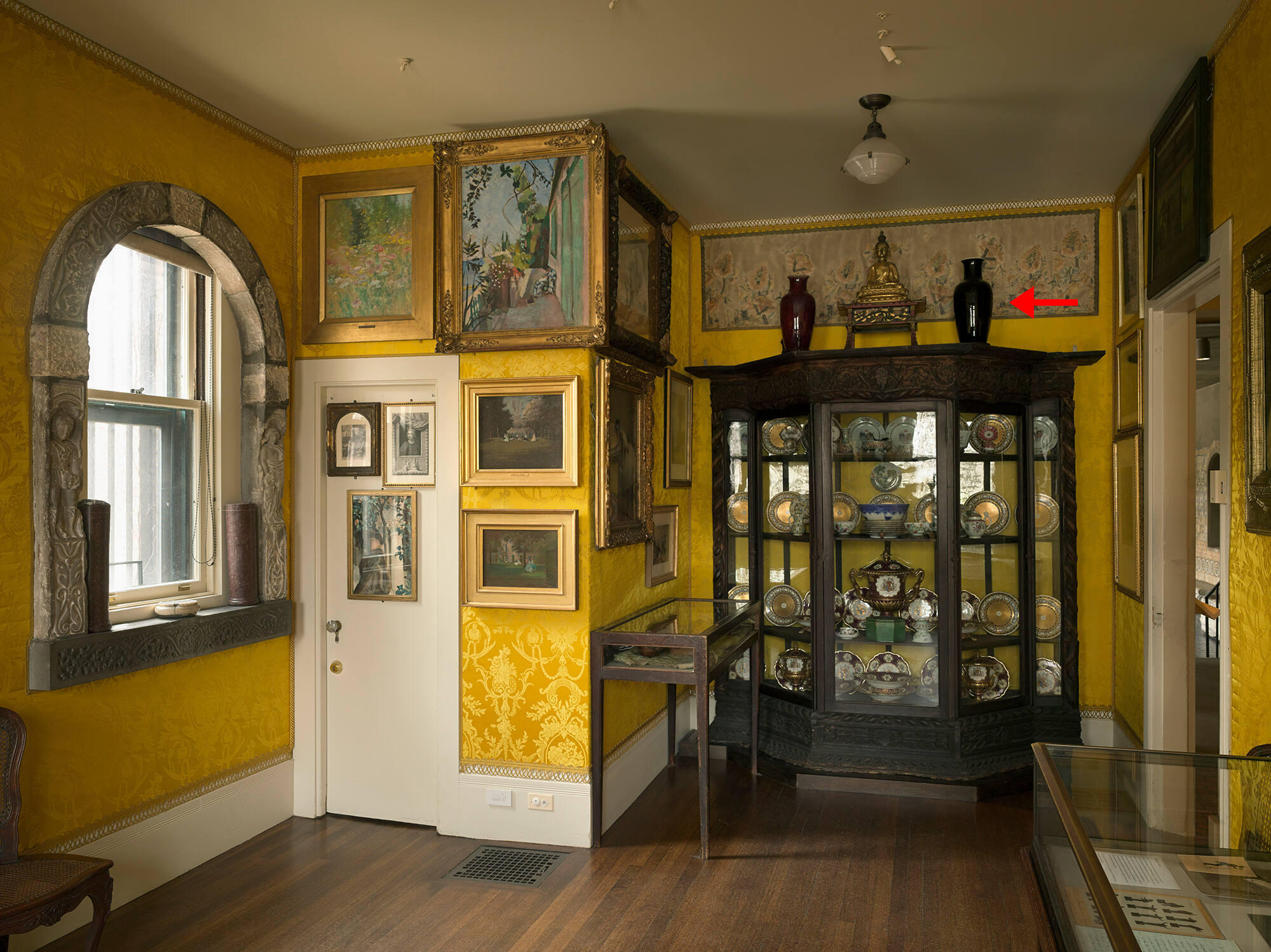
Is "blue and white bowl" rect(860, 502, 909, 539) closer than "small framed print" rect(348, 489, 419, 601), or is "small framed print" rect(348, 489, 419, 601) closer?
"small framed print" rect(348, 489, 419, 601)

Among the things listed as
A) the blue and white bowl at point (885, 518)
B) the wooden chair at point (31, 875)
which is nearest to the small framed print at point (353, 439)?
the wooden chair at point (31, 875)

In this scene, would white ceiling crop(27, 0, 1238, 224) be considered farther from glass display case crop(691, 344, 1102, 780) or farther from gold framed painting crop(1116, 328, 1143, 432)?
glass display case crop(691, 344, 1102, 780)

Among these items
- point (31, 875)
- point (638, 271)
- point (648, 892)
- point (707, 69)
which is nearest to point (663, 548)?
point (638, 271)

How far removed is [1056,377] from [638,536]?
2.58 metres

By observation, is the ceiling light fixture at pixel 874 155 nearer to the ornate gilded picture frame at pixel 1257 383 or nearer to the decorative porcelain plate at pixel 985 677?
the ornate gilded picture frame at pixel 1257 383

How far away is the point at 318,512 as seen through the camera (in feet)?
14.9

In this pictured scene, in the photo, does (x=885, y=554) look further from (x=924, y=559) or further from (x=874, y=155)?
(x=874, y=155)

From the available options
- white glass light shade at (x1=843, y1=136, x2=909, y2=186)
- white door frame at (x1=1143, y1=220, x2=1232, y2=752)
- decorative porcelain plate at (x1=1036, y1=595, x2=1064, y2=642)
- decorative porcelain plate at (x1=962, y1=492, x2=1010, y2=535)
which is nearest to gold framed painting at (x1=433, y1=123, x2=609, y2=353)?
white glass light shade at (x1=843, y1=136, x2=909, y2=186)

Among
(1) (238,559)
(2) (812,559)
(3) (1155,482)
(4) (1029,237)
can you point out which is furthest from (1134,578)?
(1) (238,559)

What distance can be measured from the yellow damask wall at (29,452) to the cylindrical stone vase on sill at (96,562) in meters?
0.19

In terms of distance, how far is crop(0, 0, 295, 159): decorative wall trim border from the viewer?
10.4 feet

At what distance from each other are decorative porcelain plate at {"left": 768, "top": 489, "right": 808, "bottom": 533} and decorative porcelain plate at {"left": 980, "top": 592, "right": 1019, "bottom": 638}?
3.61 feet

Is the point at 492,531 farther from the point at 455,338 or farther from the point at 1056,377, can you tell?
the point at 1056,377

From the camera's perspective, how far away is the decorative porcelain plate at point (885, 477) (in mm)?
5055
